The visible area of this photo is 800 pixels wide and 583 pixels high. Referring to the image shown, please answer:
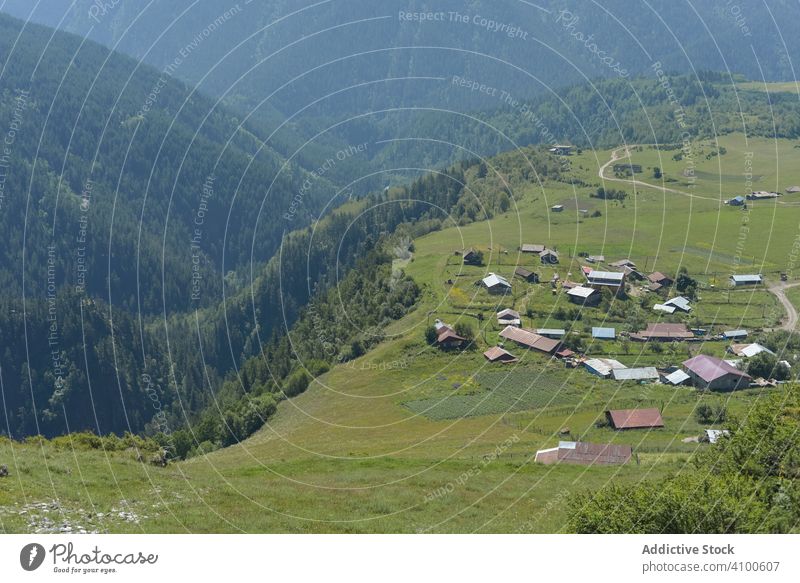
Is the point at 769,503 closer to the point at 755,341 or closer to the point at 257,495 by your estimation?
the point at 257,495

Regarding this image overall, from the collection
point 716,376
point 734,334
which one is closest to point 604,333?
point 734,334

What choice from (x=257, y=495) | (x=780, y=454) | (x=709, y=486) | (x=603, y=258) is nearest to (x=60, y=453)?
(x=257, y=495)

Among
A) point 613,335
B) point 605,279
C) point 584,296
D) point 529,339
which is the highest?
point 605,279

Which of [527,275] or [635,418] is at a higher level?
[527,275]

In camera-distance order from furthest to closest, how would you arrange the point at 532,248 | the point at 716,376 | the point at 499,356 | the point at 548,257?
the point at 532,248
the point at 548,257
the point at 499,356
the point at 716,376

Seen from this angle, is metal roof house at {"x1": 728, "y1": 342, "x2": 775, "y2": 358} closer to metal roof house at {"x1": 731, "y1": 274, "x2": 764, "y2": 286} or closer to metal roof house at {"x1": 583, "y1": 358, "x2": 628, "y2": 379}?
metal roof house at {"x1": 583, "y1": 358, "x2": 628, "y2": 379}

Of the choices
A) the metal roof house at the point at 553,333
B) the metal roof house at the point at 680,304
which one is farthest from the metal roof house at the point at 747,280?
the metal roof house at the point at 553,333

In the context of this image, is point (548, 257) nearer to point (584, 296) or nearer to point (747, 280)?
Result: point (584, 296)
